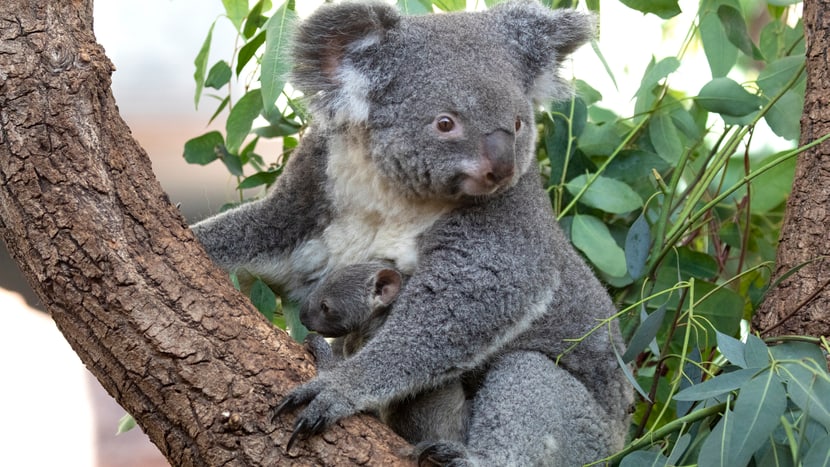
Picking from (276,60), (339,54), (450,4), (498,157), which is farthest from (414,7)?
(498,157)

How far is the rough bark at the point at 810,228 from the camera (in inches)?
99.9

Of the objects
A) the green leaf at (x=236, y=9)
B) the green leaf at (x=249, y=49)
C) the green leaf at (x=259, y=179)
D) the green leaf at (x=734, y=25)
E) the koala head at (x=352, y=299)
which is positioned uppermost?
the green leaf at (x=236, y=9)

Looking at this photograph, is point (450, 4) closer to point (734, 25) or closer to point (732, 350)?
point (734, 25)

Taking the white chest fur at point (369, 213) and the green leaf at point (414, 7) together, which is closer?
the white chest fur at point (369, 213)

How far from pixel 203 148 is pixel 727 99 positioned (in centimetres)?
195

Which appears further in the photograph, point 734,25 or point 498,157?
point 734,25

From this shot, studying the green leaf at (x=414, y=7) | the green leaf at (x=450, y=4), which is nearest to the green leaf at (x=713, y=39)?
the green leaf at (x=450, y=4)

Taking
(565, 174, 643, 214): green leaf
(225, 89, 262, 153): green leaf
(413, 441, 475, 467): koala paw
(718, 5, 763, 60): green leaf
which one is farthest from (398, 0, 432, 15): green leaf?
(413, 441, 475, 467): koala paw

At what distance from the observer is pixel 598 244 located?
3113 millimetres

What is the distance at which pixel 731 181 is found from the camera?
3.79m

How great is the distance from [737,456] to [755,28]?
7.75 metres

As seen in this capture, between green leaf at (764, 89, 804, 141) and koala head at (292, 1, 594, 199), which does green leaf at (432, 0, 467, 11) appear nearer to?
koala head at (292, 1, 594, 199)

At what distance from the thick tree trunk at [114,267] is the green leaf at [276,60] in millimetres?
628

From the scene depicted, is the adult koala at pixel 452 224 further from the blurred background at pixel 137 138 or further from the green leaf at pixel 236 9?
the blurred background at pixel 137 138
